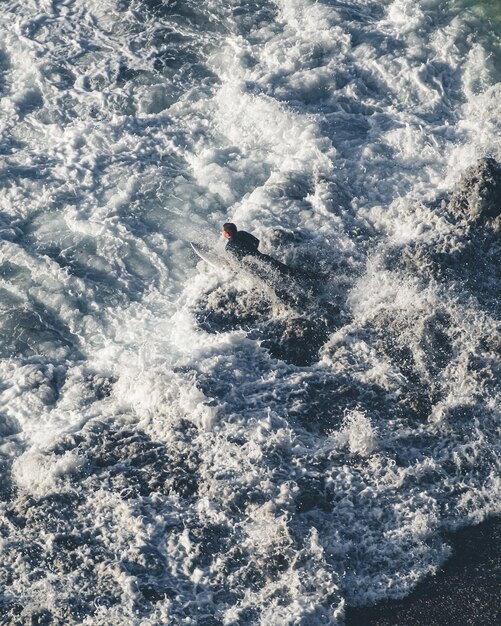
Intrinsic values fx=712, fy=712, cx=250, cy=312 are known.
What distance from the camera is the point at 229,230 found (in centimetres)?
1193

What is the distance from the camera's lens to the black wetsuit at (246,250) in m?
12.1

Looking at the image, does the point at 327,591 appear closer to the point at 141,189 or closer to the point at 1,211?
the point at 141,189

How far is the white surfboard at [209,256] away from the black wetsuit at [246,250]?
0.40m

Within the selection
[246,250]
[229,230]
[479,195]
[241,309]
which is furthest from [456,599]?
[479,195]

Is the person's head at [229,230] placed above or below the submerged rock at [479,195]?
below

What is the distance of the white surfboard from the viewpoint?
12.6m

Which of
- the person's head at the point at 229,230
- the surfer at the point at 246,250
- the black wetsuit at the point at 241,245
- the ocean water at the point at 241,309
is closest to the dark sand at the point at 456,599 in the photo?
the ocean water at the point at 241,309

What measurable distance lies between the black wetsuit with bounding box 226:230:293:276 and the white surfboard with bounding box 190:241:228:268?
40 cm

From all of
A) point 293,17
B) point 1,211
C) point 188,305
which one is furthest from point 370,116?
point 1,211

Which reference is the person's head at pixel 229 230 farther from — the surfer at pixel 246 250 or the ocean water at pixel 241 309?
the ocean water at pixel 241 309

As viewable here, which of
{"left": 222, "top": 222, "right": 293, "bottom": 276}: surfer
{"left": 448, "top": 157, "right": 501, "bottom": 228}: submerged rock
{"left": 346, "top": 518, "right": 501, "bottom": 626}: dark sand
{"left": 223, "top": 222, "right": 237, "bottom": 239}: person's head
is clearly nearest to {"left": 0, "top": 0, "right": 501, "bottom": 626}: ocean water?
{"left": 448, "top": 157, "right": 501, "bottom": 228}: submerged rock

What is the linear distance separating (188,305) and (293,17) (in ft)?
28.8

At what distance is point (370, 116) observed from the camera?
50.2ft

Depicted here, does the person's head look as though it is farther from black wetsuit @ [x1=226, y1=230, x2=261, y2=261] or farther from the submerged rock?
the submerged rock
